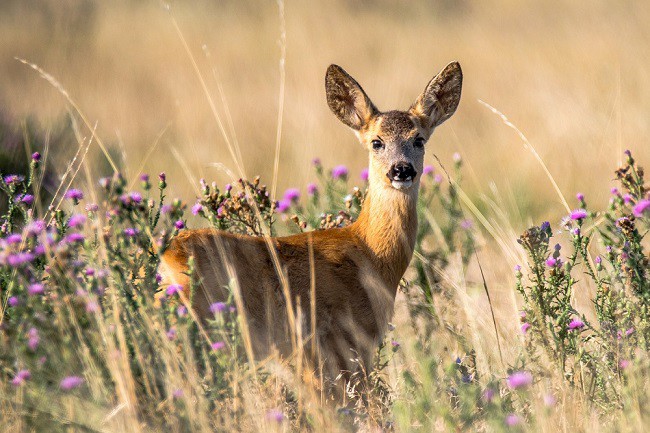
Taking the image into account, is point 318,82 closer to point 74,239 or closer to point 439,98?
point 439,98

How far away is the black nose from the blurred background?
7.70ft

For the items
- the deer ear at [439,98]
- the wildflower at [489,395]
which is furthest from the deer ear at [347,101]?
the wildflower at [489,395]

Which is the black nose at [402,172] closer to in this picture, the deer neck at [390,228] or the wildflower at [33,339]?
the deer neck at [390,228]

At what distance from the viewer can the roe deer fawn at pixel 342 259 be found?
456 cm

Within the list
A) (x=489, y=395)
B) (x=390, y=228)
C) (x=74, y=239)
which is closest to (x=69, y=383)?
(x=74, y=239)

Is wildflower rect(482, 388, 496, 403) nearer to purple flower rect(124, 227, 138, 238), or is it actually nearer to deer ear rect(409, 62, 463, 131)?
purple flower rect(124, 227, 138, 238)

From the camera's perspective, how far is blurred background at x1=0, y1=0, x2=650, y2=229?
399 inches

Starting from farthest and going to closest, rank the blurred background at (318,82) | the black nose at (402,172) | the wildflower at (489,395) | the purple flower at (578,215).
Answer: the blurred background at (318,82)
the black nose at (402,172)
the purple flower at (578,215)
the wildflower at (489,395)

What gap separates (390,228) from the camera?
5375 millimetres

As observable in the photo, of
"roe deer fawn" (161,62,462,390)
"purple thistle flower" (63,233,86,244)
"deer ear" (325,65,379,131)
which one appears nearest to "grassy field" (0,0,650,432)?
"purple thistle flower" (63,233,86,244)

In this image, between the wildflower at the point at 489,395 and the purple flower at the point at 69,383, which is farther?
the wildflower at the point at 489,395

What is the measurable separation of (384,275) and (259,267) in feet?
2.53

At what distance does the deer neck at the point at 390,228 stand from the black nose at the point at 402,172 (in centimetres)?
13

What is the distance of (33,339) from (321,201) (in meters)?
4.56
